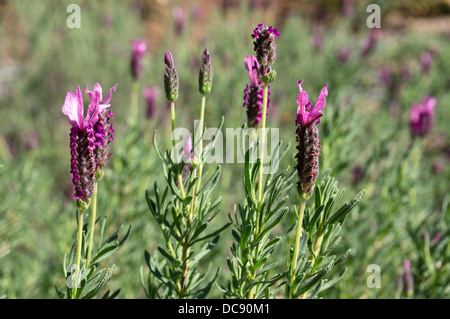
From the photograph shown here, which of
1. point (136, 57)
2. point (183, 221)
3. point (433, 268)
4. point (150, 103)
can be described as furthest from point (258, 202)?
point (150, 103)

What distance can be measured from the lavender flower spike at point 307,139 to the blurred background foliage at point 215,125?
59 centimetres

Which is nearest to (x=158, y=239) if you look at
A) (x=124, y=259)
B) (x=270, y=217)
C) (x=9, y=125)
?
(x=124, y=259)

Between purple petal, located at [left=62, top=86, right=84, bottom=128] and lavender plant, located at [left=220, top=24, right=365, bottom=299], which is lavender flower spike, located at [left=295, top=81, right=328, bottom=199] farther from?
purple petal, located at [left=62, top=86, right=84, bottom=128]

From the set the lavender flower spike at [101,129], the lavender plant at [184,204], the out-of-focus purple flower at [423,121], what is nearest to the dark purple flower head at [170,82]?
the lavender plant at [184,204]

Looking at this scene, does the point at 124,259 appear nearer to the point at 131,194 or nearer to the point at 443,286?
the point at 131,194

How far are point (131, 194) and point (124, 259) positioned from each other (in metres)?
0.23

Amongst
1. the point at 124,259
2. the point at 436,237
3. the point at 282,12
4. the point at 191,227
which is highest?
the point at 282,12

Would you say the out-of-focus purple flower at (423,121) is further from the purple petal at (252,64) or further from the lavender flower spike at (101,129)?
the lavender flower spike at (101,129)

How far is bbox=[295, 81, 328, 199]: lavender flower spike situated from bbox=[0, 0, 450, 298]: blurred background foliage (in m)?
0.59

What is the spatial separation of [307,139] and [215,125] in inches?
98.7

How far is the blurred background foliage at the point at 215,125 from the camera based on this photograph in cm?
135

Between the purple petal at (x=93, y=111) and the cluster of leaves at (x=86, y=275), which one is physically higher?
the purple petal at (x=93, y=111)

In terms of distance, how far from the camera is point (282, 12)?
28.3 feet

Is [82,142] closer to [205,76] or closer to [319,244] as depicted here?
[205,76]
